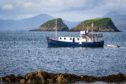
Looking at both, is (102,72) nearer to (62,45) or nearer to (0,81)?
(0,81)

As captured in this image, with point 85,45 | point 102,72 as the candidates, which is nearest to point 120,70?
point 102,72

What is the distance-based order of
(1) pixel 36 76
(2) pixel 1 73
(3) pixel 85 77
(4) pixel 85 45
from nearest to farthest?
(1) pixel 36 76 → (3) pixel 85 77 → (2) pixel 1 73 → (4) pixel 85 45

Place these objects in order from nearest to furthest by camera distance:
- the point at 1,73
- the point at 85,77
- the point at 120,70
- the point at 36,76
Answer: the point at 36,76, the point at 85,77, the point at 1,73, the point at 120,70

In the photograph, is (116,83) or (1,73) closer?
(116,83)

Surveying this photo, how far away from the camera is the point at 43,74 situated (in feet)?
102

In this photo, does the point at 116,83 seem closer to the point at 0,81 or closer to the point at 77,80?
the point at 77,80

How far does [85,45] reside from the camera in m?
83.1

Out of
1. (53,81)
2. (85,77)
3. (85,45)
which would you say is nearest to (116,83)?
(85,77)

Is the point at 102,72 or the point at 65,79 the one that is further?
the point at 102,72

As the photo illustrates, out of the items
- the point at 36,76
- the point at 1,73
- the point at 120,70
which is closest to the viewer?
the point at 36,76

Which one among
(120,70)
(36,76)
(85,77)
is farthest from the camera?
(120,70)

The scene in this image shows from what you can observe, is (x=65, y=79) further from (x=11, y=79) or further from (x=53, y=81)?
(x=11, y=79)

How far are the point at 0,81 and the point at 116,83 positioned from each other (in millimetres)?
11100

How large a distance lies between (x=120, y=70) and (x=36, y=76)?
15.1m
